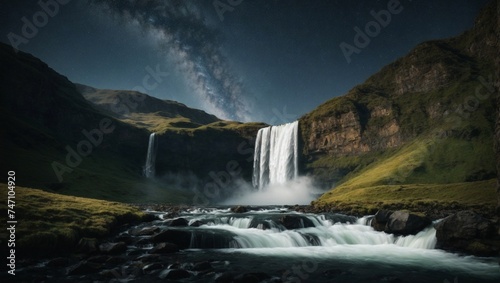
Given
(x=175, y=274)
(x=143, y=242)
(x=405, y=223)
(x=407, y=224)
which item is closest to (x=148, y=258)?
(x=175, y=274)

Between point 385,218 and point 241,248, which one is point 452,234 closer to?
point 385,218

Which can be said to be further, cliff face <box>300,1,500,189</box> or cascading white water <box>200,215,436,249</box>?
cliff face <box>300,1,500,189</box>

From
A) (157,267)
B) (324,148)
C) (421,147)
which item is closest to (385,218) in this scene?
(157,267)

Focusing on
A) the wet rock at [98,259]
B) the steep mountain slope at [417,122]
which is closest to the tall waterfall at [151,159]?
the steep mountain slope at [417,122]

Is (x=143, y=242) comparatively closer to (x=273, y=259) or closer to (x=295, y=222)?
(x=273, y=259)

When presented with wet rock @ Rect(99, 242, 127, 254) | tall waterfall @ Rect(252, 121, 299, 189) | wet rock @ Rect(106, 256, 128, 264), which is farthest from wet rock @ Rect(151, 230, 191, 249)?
tall waterfall @ Rect(252, 121, 299, 189)

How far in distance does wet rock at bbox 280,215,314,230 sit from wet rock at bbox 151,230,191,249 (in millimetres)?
13418

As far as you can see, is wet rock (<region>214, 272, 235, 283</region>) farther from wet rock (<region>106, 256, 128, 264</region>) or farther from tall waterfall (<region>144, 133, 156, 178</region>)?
tall waterfall (<region>144, 133, 156, 178</region>)

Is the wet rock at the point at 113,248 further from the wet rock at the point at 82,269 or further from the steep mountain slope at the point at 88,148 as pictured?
the steep mountain slope at the point at 88,148

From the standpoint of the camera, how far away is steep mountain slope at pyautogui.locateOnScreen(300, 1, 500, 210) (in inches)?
4082

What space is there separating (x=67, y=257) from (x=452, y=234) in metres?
34.0

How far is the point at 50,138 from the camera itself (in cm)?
13600

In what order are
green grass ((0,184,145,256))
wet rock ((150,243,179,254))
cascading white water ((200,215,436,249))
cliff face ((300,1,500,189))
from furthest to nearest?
1. cliff face ((300,1,500,189))
2. cascading white water ((200,215,436,249))
3. wet rock ((150,243,179,254))
4. green grass ((0,184,145,256))

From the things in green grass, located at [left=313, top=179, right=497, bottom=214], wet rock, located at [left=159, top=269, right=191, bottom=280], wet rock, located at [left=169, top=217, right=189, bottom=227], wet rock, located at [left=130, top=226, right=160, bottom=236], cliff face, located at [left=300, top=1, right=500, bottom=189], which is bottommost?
wet rock, located at [left=159, top=269, right=191, bottom=280]
